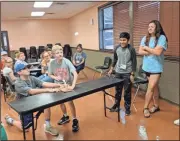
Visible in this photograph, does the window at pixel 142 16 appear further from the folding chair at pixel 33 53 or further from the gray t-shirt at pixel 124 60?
the folding chair at pixel 33 53

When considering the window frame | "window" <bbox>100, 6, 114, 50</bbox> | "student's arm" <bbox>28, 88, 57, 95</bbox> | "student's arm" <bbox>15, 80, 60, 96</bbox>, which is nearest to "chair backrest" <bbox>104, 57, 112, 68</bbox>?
the window frame

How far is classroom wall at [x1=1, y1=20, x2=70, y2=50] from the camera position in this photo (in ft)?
8.21

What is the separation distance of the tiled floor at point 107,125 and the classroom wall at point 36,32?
2.08 feet

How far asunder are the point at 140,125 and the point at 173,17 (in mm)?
1465

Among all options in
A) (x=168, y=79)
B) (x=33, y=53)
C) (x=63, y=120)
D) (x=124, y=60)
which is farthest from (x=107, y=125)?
(x=33, y=53)

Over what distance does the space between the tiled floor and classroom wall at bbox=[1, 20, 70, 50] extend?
24.9 inches

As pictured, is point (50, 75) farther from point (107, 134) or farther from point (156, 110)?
point (156, 110)

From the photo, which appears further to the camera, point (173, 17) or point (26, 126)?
point (173, 17)

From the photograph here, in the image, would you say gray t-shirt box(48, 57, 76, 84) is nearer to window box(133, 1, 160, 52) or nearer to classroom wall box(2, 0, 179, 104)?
classroom wall box(2, 0, 179, 104)

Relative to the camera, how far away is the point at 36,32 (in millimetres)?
2500

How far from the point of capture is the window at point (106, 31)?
3.26 meters

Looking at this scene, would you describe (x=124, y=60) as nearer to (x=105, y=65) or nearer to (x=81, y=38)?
(x=105, y=65)

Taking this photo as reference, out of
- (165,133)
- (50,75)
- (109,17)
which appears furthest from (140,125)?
(109,17)

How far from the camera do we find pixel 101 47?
329cm
